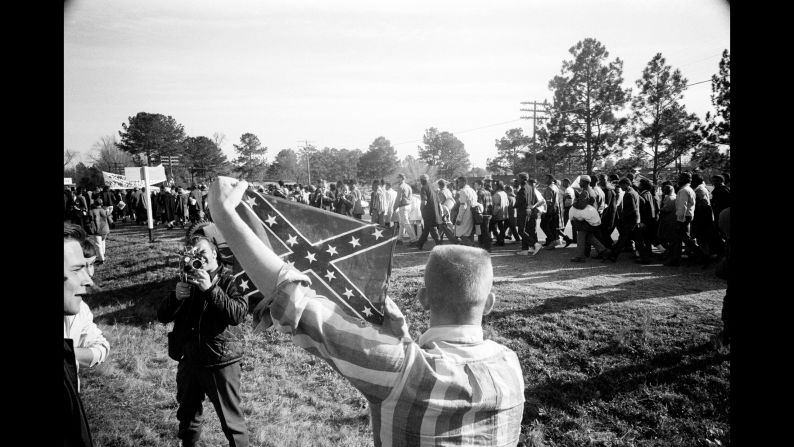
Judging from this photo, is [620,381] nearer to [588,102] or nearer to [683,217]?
[683,217]

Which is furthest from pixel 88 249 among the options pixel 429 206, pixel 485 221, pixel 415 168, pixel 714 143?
pixel 415 168

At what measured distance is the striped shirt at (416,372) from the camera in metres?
1.17

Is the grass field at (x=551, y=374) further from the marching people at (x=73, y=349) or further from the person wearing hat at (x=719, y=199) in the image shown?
the marching people at (x=73, y=349)

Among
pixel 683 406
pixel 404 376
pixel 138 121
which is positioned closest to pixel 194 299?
pixel 404 376

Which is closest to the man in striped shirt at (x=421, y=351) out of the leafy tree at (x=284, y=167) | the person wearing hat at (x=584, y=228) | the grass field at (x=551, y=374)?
the grass field at (x=551, y=374)

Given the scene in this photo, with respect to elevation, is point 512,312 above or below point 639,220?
below

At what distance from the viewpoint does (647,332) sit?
17.3 feet

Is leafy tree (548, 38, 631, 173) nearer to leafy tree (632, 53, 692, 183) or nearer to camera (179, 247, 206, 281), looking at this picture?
leafy tree (632, 53, 692, 183)

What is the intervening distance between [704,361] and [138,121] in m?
97.7

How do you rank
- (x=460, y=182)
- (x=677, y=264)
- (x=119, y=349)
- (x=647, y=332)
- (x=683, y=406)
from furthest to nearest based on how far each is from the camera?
(x=460, y=182), (x=677, y=264), (x=119, y=349), (x=647, y=332), (x=683, y=406)

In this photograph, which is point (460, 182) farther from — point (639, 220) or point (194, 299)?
point (194, 299)

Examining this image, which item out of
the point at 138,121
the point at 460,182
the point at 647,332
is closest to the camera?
the point at 647,332

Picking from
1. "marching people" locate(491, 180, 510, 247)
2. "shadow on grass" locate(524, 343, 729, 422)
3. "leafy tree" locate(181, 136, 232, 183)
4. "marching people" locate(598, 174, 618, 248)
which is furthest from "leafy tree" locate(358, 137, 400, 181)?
"shadow on grass" locate(524, 343, 729, 422)

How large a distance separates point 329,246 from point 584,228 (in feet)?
28.4
